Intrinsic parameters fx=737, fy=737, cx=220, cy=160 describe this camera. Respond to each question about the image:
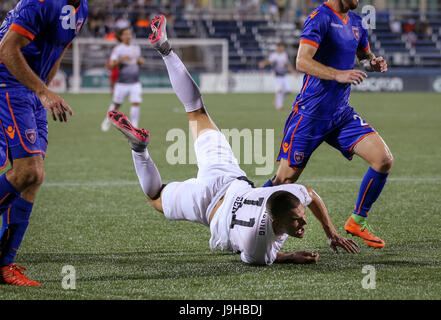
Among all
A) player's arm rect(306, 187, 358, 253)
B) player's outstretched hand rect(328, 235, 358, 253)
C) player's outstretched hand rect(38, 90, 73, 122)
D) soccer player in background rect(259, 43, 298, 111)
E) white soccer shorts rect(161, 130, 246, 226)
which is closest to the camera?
player's outstretched hand rect(38, 90, 73, 122)

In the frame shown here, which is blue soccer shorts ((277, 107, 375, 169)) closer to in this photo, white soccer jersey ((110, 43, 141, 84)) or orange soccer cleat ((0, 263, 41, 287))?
orange soccer cleat ((0, 263, 41, 287))

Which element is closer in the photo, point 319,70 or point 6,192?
point 6,192

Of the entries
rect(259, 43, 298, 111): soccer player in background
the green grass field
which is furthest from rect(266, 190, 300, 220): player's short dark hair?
rect(259, 43, 298, 111): soccer player in background

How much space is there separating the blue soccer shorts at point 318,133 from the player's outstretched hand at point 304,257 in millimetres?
1242

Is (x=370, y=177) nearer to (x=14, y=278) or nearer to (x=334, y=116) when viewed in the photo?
(x=334, y=116)

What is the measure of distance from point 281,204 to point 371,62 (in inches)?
86.6

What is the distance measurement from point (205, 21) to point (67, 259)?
36389mm

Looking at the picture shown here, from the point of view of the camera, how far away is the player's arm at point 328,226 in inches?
226

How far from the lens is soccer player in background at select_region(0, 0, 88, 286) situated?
4926 mm

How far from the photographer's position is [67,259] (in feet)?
19.2

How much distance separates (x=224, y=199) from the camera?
5477 mm

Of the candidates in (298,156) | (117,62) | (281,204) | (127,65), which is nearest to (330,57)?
(298,156)

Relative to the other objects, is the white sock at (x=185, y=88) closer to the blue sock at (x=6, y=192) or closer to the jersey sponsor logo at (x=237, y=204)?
the jersey sponsor logo at (x=237, y=204)

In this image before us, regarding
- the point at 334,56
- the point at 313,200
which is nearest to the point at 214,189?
the point at 313,200
